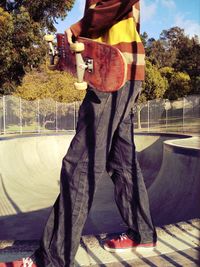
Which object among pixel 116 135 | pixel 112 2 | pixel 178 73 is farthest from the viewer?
pixel 178 73

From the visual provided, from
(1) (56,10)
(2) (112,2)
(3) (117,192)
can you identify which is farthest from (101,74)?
(1) (56,10)

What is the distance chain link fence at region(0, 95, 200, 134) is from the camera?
22641 mm

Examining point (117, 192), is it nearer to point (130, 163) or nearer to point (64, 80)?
point (130, 163)

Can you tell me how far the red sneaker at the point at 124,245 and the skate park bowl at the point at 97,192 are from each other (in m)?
1.09

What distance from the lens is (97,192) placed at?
10.2 meters

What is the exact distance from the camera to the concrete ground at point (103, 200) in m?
2.32

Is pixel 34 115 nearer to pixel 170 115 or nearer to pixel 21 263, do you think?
pixel 170 115

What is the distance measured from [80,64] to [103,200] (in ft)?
25.2

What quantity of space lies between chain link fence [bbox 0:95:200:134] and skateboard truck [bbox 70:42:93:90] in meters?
20.4

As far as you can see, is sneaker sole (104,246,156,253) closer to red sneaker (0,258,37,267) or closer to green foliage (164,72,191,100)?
red sneaker (0,258,37,267)

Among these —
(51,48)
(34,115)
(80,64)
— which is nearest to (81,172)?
(80,64)

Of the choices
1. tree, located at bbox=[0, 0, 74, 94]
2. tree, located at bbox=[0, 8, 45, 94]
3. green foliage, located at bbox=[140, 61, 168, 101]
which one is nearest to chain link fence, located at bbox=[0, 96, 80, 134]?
tree, located at bbox=[0, 0, 74, 94]

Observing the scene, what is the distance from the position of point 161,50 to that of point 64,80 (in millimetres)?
29530

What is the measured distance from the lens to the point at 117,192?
8.14 ft
